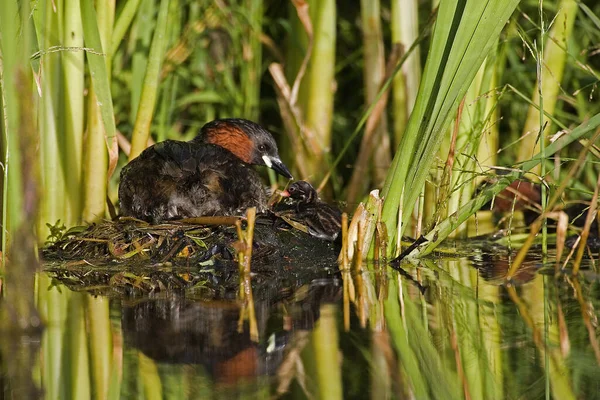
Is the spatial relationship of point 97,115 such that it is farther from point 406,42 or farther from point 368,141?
point 406,42

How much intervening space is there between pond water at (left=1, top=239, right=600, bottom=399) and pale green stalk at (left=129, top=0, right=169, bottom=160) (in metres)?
1.04

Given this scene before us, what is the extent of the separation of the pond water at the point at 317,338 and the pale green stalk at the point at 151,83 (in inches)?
40.8

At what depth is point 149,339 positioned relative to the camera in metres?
3.01

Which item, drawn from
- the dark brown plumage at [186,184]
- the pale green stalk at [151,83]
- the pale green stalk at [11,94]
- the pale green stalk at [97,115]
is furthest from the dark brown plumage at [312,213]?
the pale green stalk at [11,94]

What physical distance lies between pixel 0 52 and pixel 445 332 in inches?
71.1

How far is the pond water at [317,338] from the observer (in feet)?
8.30

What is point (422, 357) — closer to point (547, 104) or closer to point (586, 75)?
point (547, 104)

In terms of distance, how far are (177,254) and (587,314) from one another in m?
1.94

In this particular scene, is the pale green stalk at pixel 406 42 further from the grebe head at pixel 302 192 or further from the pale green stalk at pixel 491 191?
the pale green stalk at pixel 491 191

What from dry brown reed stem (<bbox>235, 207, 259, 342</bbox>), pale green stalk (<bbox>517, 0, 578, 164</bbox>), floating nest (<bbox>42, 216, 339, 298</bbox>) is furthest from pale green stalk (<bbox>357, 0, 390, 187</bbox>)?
dry brown reed stem (<bbox>235, 207, 259, 342</bbox>)

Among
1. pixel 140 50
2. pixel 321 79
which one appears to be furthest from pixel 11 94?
pixel 321 79

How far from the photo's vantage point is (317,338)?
2.98m

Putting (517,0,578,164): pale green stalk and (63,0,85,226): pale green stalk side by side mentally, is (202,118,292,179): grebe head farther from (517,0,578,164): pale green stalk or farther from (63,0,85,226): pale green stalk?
(517,0,578,164): pale green stalk

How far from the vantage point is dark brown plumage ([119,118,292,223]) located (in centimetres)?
470
